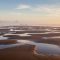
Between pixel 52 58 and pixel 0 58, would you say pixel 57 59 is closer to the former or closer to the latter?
pixel 52 58

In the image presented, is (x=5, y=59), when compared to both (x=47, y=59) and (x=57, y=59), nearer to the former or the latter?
(x=47, y=59)

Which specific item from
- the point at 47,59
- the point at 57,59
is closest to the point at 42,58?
the point at 47,59

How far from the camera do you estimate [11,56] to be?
1159cm

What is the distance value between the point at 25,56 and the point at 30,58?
61 cm

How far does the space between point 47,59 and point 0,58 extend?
Result: 3273 mm

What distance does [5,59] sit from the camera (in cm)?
1091

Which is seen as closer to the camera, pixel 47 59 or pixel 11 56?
pixel 47 59

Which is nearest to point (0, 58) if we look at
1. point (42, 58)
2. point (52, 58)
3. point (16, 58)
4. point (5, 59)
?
point (5, 59)

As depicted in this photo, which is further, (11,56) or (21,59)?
(11,56)

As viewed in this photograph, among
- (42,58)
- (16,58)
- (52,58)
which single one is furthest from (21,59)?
(52,58)

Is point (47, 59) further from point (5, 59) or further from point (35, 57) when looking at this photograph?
point (5, 59)

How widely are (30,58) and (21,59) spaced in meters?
0.64

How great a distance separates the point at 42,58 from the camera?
10797 mm

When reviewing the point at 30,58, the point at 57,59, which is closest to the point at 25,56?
the point at 30,58
